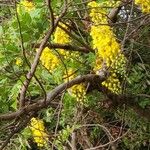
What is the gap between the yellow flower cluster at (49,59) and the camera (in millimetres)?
3346

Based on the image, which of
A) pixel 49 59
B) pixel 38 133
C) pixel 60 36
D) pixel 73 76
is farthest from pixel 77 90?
pixel 38 133

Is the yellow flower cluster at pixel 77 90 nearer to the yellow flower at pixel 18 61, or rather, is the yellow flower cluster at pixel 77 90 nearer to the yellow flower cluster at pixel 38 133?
the yellow flower at pixel 18 61

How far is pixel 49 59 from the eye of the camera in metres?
3.36

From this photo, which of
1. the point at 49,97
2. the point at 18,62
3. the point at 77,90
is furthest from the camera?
the point at 18,62

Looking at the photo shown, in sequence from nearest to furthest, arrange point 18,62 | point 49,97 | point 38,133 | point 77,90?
point 49,97
point 77,90
point 18,62
point 38,133

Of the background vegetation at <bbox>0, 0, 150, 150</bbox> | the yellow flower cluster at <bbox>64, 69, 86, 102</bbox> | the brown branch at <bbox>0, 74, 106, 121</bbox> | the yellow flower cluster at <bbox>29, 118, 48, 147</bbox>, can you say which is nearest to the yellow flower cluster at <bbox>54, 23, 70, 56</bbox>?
the background vegetation at <bbox>0, 0, 150, 150</bbox>

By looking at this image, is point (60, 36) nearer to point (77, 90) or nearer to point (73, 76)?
point (73, 76)

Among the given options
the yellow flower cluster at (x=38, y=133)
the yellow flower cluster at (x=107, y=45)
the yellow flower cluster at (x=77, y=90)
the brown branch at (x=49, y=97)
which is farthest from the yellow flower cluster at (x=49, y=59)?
the yellow flower cluster at (x=38, y=133)

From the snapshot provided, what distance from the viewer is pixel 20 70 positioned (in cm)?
337

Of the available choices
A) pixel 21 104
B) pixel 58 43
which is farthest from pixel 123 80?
pixel 21 104

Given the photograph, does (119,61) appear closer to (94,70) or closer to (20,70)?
(94,70)

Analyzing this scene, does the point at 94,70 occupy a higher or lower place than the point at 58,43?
lower

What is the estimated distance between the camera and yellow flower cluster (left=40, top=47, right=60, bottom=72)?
11.0ft

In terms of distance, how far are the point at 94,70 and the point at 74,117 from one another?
35.8 inches
